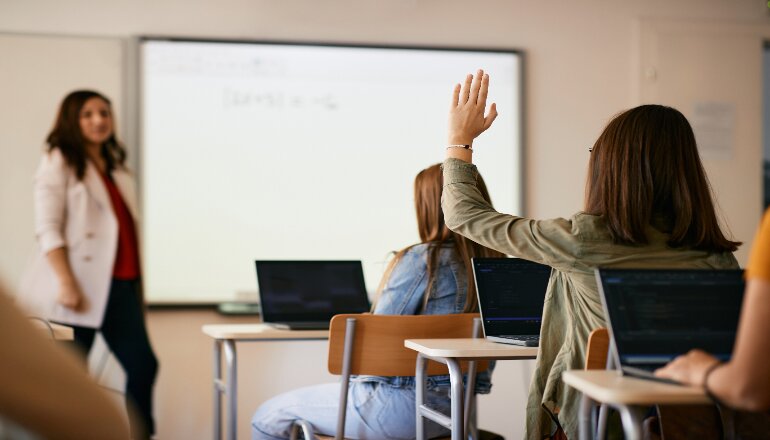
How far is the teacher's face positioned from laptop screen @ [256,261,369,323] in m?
1.15

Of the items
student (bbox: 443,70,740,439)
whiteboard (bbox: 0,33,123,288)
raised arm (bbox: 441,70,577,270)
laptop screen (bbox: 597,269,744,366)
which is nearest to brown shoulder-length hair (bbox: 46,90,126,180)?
whiteboard (bbox: 0,33,123,288)

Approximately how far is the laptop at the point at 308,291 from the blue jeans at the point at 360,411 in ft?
1.23

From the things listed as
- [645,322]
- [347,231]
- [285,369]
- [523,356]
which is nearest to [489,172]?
[347,231]

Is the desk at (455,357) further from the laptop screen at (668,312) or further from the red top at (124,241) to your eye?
the red top at (124,241)

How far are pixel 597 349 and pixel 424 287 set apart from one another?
0.96m

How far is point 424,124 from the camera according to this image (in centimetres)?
448

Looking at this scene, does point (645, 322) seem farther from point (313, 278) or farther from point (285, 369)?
point (285, 369)

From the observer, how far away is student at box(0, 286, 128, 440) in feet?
1.51

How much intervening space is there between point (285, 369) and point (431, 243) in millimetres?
1845

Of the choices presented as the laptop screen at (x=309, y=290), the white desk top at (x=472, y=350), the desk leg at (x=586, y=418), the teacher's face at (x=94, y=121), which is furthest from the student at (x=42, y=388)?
the teacher's face at (x=94, y=121)

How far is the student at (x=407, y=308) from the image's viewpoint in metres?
2.61

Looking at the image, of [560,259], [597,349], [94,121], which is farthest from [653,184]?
[94,121]

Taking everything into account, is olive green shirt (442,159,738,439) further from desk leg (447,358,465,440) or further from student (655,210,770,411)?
student (655,210,770,411)

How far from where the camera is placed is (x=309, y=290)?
317 cm
